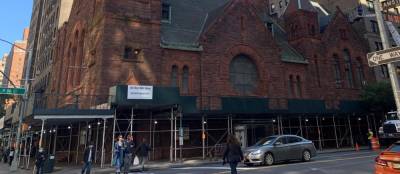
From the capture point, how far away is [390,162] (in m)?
8.09

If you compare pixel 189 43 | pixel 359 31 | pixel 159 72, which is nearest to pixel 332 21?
pixel 359 31

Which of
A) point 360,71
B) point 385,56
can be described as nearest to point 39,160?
point 385,56

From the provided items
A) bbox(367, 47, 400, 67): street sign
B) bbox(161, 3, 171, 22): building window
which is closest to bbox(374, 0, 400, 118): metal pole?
bbox(367, 47, 400, 67): street sign

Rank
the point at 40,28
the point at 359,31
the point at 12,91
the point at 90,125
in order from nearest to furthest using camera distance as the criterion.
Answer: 1. the point at 12,91
2. the point at 90,125
3. the point at 359,31
4. the point at 40,28

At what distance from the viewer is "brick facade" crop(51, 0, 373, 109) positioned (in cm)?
2609

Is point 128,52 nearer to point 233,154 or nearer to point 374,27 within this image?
point 233,154

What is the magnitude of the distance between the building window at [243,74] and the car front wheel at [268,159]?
14.6 m

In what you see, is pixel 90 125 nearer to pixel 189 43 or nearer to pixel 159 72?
pixel 159 72

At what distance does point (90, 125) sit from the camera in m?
24.7

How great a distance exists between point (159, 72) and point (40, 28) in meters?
42.1

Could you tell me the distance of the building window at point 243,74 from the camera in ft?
102

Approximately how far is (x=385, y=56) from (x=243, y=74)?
2395cm

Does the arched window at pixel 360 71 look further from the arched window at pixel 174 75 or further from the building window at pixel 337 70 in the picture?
the arched window at pixel 174 75

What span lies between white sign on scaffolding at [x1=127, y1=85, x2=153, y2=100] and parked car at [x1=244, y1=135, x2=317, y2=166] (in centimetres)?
794
